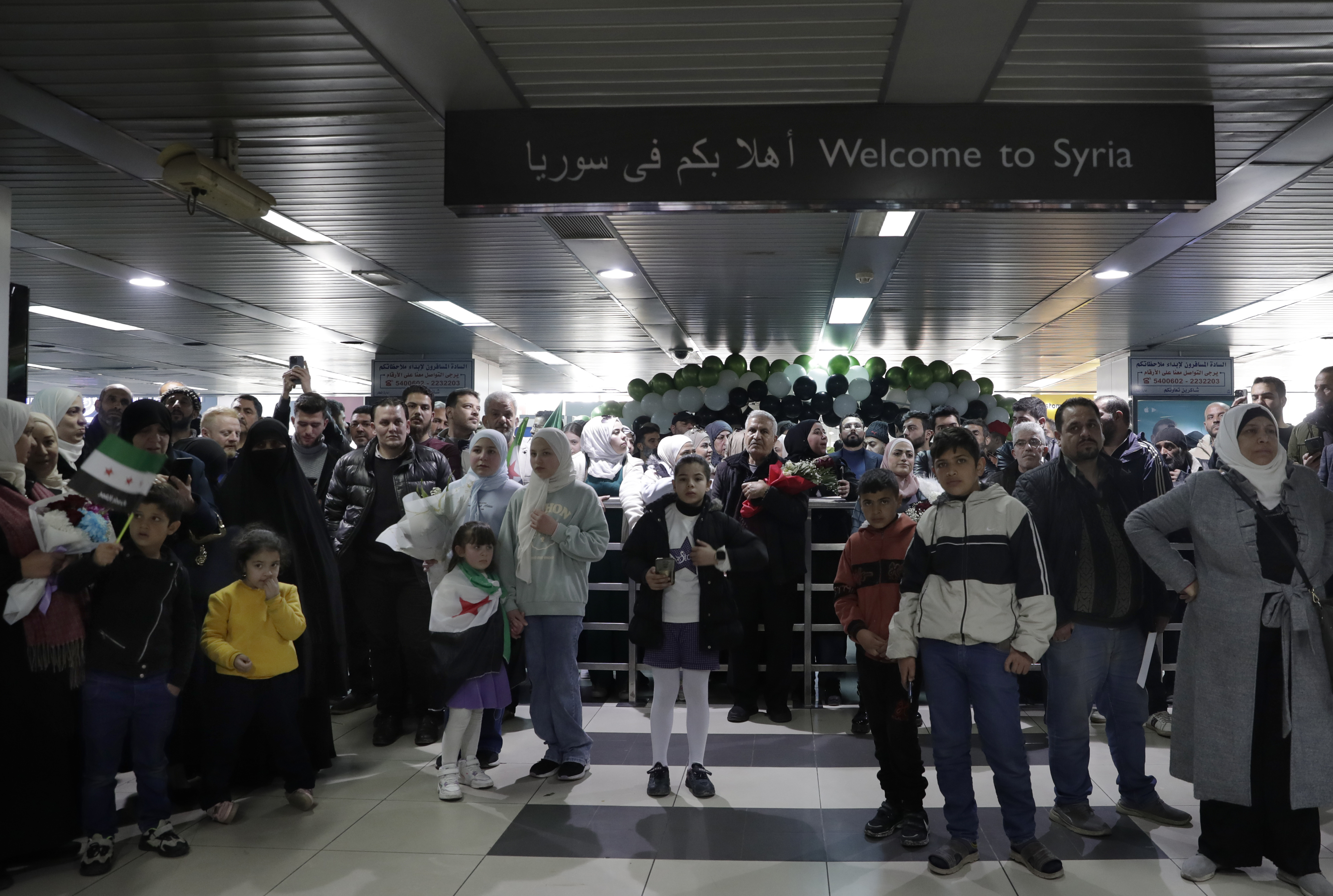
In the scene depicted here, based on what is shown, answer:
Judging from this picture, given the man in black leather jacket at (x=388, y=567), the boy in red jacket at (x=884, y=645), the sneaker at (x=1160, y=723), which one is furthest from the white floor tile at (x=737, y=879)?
the sneaker at (x=1160, y=723)

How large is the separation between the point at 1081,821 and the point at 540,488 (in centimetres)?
295

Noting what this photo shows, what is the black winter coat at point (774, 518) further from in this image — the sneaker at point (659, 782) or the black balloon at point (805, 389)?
the black balloon at point (805, 389)

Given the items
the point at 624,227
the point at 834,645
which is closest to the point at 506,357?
the point at 624,227

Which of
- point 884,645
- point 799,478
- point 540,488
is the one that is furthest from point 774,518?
point 884,645

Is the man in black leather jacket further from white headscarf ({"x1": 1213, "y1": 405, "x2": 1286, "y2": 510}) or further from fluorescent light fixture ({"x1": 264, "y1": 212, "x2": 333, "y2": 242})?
white headscarf ({"x1": 1213, "y1": 405, "x2": 1286, "y2": 510})

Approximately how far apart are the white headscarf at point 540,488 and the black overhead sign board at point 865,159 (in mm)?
1155

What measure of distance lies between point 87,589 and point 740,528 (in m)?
Answer: 2.94

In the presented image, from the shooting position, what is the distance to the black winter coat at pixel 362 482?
18.2ft

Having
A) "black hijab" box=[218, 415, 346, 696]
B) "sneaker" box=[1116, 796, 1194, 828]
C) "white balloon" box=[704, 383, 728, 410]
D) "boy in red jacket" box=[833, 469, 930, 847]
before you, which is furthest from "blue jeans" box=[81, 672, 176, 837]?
"white balloon" box=[704, 383, 728, 410]

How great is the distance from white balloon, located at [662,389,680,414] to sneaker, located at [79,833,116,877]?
8.11 m

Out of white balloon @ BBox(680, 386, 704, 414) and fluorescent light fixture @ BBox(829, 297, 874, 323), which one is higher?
fluorescent light fixture @ BBox(829, 297, 874, 323)

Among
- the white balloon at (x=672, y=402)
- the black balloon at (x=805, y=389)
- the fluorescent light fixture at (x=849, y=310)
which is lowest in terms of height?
the white balloon at (x=672, y=402)

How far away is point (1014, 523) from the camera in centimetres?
377

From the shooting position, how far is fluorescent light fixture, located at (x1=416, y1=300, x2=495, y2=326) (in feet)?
34.8
